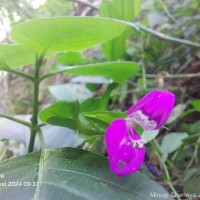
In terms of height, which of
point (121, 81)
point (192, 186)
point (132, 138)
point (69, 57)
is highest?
point (69, 57)

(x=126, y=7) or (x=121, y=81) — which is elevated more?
(x=126, y=7)

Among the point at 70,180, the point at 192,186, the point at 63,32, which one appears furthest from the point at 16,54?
the point at 192,186

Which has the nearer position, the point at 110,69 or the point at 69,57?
the point at 110,69

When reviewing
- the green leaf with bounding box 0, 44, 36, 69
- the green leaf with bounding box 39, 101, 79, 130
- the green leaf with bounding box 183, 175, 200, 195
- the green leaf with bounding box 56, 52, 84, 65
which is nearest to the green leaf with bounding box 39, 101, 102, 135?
the green leaf with bounding box 39, 101, 79, 130

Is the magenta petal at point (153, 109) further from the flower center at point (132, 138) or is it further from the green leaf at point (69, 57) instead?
the green leaf at point (69, 57)

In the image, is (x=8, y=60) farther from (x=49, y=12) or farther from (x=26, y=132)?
(x=49, y=12)

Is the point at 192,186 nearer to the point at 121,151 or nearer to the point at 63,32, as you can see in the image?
the point at 121,151

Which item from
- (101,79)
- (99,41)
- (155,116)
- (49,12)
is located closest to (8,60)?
(99,41)

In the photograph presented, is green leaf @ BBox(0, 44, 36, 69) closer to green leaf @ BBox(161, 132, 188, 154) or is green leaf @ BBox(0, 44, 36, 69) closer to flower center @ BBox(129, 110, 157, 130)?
flower center @ BBox(129, 110, 157, 130)
